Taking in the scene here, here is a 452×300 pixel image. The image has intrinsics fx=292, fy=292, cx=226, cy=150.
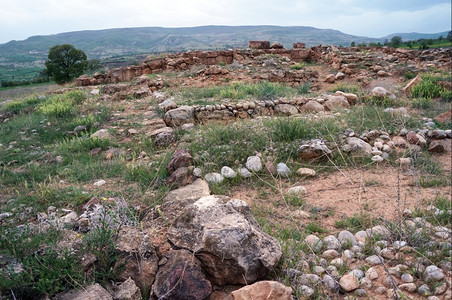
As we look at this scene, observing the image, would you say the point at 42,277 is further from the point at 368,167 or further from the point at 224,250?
the point at 368,167

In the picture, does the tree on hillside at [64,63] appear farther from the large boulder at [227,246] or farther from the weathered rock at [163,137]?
the large boulder at [227,246]

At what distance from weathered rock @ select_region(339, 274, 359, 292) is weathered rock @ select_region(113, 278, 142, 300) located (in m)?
1.37

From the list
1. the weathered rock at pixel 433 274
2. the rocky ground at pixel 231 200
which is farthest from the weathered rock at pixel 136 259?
the weathered rock at pixel 433 274

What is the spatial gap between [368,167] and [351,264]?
88.2 inches

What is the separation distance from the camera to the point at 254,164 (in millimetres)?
4117

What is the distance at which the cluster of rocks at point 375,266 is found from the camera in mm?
1942

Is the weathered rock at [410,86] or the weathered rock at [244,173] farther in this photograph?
the weathered rock at [410,86]

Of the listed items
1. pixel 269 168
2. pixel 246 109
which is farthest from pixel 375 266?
pixel 246 109

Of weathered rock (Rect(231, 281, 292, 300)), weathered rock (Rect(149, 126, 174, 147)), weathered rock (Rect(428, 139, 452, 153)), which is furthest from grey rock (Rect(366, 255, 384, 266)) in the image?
weathered rock (Rect(149, 126, 174, 147))

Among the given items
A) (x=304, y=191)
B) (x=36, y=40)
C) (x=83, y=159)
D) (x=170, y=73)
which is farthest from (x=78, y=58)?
(x=36, y=40)

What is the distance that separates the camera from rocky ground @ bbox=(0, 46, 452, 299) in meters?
1.98

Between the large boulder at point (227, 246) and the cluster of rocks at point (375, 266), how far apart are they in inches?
9.5

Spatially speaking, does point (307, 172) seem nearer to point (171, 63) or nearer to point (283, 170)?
point (283, 170)

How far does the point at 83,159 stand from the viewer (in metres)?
4.73
